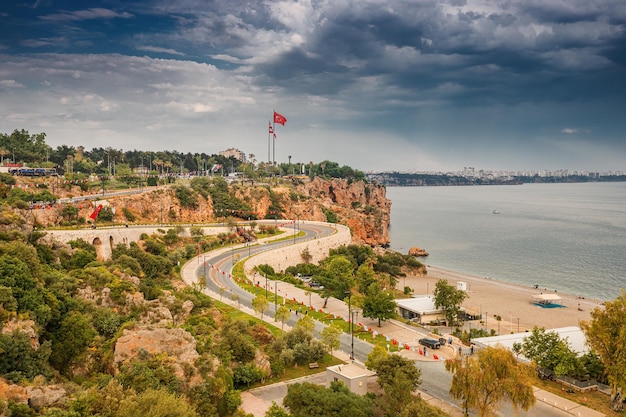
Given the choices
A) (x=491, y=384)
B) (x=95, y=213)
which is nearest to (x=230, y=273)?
(x=95, y=213)

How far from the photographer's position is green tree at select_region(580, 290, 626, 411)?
31.2 metres

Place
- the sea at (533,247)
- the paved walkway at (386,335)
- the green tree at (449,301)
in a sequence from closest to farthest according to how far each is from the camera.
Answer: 1. the paved walkway at (386,335)
2. the green tree at (449,301)
3. the sea at (533,247)

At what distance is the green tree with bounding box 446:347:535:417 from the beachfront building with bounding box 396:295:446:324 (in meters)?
26.4

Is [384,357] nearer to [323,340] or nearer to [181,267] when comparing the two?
[323,340]

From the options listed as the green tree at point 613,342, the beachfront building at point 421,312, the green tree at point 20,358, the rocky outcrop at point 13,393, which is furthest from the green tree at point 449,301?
the rocky outcrop at point 13,393

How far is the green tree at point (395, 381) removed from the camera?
1069 inches

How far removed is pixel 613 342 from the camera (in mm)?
32500

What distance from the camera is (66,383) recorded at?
86.3 ft

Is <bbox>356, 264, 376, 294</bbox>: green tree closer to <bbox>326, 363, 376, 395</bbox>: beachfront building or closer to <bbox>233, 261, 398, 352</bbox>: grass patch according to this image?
<bbox>233, 261, 398, 352</bbox>: grass patch

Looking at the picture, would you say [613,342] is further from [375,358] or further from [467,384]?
[375,358]

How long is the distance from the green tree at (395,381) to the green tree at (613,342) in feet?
42.5

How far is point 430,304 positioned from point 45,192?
2251 inches

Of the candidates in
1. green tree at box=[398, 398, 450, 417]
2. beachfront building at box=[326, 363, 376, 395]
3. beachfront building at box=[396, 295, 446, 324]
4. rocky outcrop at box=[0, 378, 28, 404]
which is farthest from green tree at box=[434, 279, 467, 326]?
rocky outcrop at box=[0, 378, 28, 404]

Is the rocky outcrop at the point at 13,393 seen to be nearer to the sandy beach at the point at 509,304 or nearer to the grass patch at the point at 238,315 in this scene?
the grass patch at the point at 238,315
